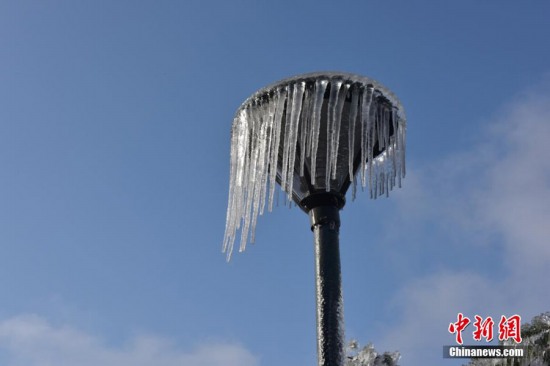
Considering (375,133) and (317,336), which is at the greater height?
(375,133)

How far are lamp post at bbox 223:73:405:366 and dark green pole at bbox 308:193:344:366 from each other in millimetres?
14

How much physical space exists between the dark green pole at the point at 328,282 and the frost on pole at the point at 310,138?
340mm

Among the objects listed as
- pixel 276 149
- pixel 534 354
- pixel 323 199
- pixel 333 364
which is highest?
pixel 276 149

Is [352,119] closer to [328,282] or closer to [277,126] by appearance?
[277,126]

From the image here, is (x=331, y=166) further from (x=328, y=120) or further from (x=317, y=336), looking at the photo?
(x=317, y=336)

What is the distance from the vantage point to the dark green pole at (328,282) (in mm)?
7477

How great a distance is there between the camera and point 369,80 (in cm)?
874

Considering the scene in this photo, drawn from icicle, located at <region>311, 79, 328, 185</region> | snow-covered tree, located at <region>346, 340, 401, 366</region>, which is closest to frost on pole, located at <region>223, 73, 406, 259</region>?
icicle, located at <region>311, 79, 328, 185</region>

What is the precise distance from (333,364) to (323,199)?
2.20 m

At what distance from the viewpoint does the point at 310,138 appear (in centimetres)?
886

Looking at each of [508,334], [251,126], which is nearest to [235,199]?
[251,126]

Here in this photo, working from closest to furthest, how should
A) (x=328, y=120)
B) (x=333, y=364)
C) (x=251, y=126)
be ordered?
(x=333, y=364), (x=328, y=120), (x=251, y=126)

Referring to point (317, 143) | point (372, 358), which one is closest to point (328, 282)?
point (317, 143)

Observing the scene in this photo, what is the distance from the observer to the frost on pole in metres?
8.68
